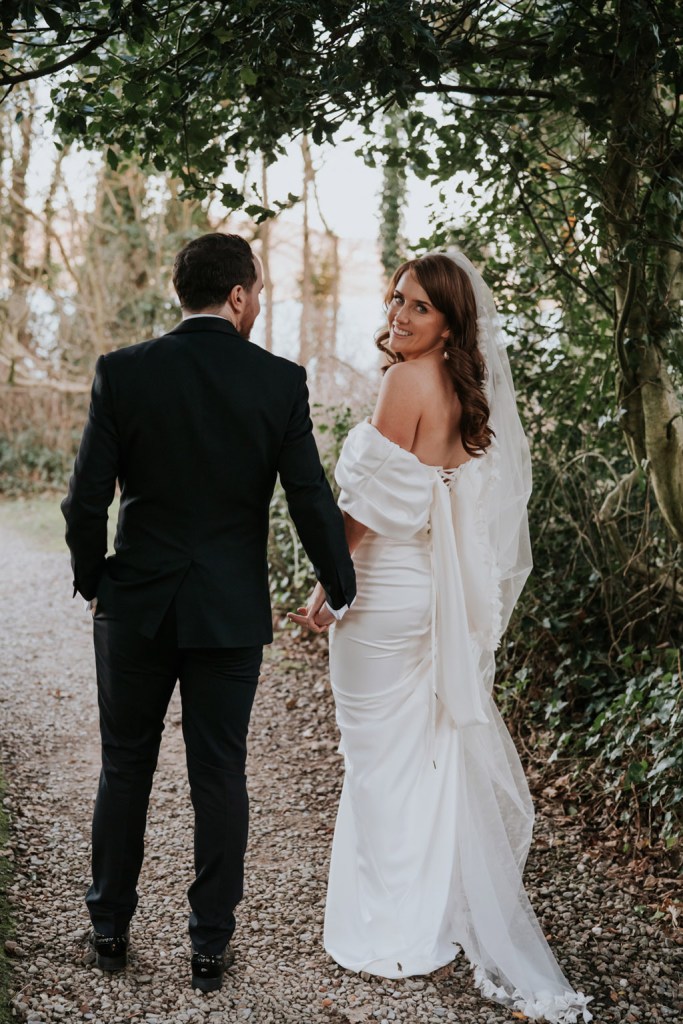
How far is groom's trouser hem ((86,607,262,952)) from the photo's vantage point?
8.87 feet

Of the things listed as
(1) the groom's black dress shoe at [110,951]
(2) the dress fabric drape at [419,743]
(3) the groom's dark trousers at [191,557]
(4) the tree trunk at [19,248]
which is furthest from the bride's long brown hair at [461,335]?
(4) the tree trunk at [19,248]

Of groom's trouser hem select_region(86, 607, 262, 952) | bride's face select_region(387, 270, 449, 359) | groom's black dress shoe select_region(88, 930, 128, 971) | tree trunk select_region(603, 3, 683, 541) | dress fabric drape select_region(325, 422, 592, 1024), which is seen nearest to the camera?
groom's trouser hem select_region(86, 607, 262, 952)

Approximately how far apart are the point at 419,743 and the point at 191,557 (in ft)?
3.65

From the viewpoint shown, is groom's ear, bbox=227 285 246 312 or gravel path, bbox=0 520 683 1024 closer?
groom's ear, bbox=227 285 246 312

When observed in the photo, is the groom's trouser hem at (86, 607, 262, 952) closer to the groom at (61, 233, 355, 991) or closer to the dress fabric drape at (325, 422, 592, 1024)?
the groom at (61, 233, 355, 991)

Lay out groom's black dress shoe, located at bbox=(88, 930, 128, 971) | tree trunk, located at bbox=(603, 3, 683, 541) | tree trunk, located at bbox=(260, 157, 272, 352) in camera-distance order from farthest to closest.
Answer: tree trunk, located at bbox=(260, 157, 272, 352) → tree trunk, located at bbox=(603, 3, 683, 541) → groom's black dress shoe, located at bbox=(88, 930, 128, 971)

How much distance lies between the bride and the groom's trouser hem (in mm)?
472

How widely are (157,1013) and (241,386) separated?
5.86ft

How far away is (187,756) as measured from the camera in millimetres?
2750

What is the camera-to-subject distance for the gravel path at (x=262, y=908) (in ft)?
9.14

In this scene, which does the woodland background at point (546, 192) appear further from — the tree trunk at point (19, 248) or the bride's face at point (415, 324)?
the tree trunk at point (19, 248)

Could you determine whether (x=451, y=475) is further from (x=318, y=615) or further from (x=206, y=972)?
(x=206, y=972)

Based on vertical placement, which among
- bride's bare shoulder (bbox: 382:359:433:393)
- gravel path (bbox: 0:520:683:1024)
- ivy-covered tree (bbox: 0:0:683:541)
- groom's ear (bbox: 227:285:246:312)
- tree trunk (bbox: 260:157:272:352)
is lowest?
gravel path (bbox: 0:520:683:1024)

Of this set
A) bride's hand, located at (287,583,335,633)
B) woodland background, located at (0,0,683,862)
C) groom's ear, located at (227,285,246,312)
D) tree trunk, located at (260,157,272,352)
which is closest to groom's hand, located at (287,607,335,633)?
bride's hand, located at (287,583,335,633)
